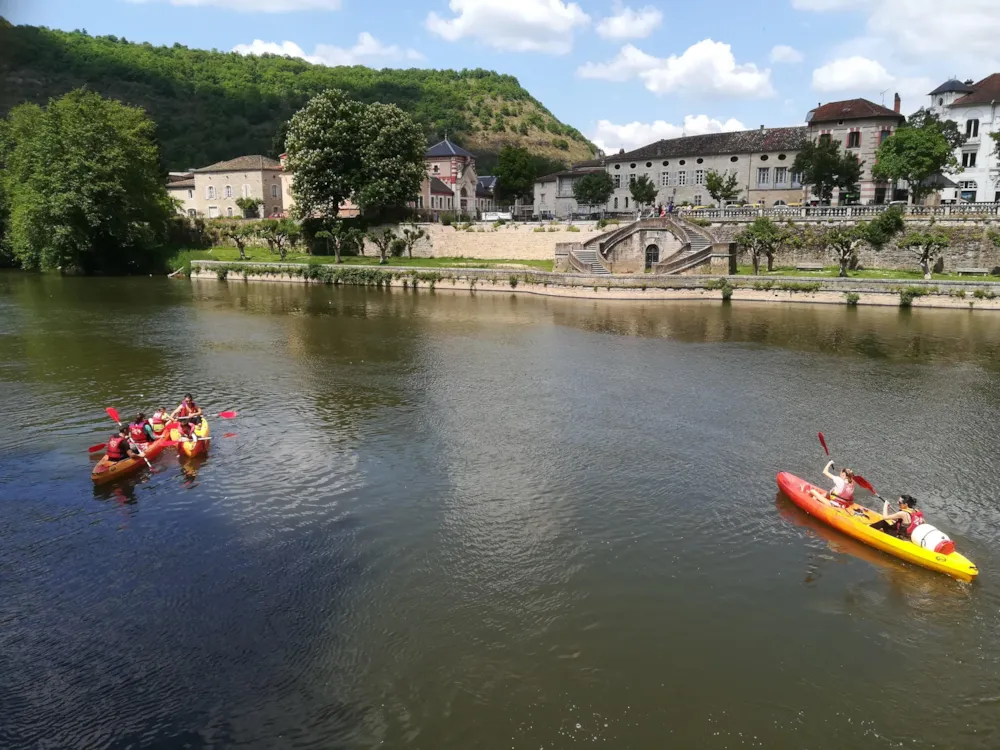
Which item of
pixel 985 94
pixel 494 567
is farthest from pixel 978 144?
pixel 494 567

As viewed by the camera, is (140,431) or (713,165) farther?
(713,165)

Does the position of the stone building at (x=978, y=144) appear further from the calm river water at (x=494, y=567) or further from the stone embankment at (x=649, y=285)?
the calm river water at (x=494, y=567)

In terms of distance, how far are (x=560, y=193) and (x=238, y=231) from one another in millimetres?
34129

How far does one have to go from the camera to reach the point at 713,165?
66938 mm

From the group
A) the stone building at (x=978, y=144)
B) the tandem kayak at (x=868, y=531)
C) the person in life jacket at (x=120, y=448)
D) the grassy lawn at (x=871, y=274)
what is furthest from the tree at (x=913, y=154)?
the person in life jacket at (x=120, y=448)

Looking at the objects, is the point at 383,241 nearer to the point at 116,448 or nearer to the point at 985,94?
the point at 116,448

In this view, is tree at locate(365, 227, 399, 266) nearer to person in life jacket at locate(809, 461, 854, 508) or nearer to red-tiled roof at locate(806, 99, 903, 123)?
red-tiled roof at locate(806, 99, 903, 123)

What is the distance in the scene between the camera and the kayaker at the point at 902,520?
45.9 ft

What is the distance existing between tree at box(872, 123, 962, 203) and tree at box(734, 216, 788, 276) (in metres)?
9.70

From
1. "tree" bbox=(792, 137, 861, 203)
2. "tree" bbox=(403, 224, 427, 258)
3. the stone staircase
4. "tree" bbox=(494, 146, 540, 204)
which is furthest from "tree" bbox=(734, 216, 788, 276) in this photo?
"tree" bbox=(494, 146, 540, 204)

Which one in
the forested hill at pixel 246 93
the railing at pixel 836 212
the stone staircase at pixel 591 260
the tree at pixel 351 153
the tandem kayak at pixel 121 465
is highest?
the forested hill at pixel 246 93

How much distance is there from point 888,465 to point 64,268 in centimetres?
7271

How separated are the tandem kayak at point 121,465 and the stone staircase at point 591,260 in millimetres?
36650

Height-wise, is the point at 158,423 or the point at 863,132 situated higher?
the point at 863,132
